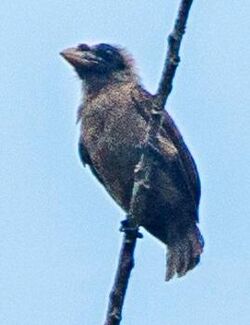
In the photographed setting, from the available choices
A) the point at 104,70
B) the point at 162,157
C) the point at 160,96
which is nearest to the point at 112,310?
the point at 160,96

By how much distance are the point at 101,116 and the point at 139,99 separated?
371 millimetres

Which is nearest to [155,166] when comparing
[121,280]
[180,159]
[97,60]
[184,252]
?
[180,159]

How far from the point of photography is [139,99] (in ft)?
30.2

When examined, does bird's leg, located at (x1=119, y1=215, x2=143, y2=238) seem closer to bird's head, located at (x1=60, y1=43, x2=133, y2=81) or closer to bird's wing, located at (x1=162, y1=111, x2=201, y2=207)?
A: bird's wing, located at (x1=162, y1=111, x2=201, y2=207)

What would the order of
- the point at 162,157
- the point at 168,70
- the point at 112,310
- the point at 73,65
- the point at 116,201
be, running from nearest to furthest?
the point at 112,310 → the point at 168,70 → the point at 162,157 → the point at 116,201 → the point at 73,65

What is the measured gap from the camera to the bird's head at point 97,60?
988cm

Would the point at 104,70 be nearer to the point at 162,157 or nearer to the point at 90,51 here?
the point at 90,51

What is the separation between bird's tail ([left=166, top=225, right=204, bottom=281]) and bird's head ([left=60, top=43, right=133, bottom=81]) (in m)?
1.95

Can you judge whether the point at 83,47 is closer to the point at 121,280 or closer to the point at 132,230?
the point at 132,230

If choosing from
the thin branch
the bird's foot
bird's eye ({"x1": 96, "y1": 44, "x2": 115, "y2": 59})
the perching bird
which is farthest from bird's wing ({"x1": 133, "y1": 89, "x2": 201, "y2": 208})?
the thin branch

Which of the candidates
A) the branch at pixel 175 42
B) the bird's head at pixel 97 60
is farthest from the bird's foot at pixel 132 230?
the bird's head at pixel 97 60

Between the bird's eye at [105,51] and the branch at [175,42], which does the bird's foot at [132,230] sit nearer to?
the branch at [175,42]

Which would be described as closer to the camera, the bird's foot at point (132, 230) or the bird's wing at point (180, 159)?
the bird's foot at point (132, 230)

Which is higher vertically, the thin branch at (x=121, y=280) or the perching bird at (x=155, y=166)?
the perching bird at (x=155, y=166)
